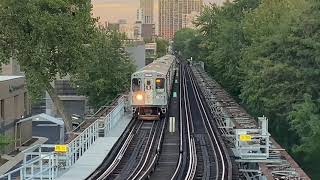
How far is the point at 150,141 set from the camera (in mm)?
26609

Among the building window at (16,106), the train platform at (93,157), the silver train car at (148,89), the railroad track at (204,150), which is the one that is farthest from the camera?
the building window at (16,106)

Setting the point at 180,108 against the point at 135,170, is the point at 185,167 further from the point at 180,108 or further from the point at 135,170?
the point at 180,108

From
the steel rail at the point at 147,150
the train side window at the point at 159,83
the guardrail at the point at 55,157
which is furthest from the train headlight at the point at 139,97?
the guardrail at the point at 55,157

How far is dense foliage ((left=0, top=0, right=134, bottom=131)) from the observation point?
33062 mm

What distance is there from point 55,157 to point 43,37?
53.6 ft

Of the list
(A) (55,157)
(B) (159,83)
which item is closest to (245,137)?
(A) (55,157)

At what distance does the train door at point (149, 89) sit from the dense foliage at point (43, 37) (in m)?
4.78

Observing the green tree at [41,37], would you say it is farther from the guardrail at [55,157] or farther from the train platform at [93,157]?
the train platform at [93,157]

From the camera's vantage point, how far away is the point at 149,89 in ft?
109

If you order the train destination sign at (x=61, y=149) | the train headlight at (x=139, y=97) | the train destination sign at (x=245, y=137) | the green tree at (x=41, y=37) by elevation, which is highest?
the green tree at (x=41, y=37)

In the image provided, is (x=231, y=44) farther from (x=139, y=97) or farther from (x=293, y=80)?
(x=293, y=80)

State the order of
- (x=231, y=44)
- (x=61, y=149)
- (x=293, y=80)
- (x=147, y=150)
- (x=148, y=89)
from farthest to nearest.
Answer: (x=231, y=44) < (x=148, y=89) < (x=293, y=80) < (x=147, y=150) < (x=61, y=149)

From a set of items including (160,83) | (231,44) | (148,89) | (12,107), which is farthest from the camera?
(231,44)

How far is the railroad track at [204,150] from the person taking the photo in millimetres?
19484
